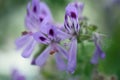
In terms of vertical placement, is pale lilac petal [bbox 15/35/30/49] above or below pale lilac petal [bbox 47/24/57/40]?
below

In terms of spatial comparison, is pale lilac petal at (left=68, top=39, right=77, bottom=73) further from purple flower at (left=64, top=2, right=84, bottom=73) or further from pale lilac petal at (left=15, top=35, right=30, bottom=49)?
pale lilac petal at (left=15, top=35, right=30, bottom=49)

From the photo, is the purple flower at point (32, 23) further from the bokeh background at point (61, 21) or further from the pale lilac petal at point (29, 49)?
the bokeh background at point (61, 21)

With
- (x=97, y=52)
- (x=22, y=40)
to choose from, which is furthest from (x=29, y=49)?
(x=97, y=52)

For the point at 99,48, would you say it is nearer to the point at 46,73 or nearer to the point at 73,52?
the point at 73,52

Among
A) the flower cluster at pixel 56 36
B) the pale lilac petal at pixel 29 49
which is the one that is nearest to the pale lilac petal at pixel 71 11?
the flower cluster at pixel 56 36

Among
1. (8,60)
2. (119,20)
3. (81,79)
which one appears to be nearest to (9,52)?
(8,60)

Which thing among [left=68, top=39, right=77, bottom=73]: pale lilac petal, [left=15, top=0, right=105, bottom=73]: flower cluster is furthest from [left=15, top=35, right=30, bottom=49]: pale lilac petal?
[left=68, top=39, right=77, bottom=73]: pale lilac petal

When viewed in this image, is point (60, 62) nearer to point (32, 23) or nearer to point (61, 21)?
point (32, 23)
